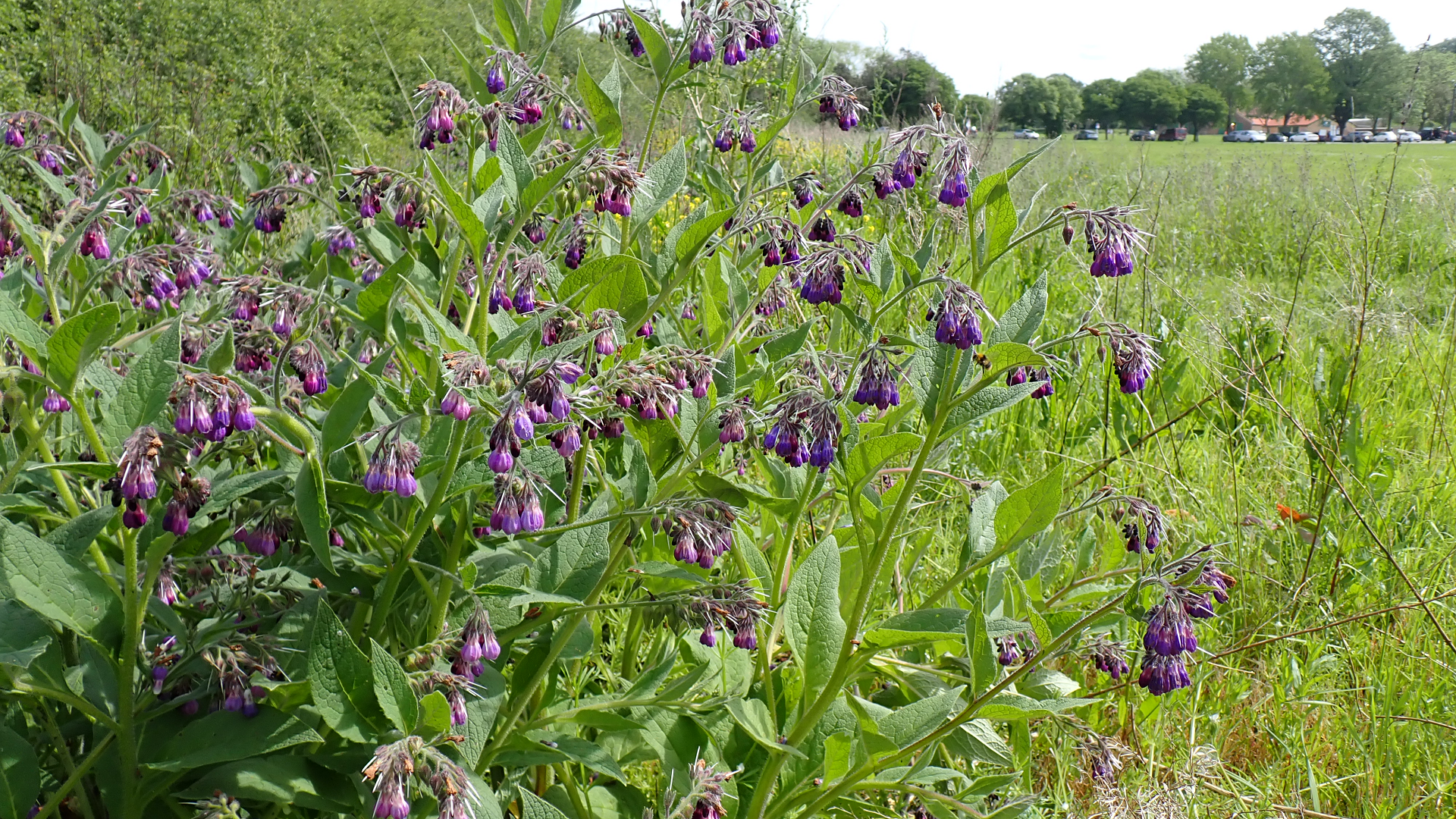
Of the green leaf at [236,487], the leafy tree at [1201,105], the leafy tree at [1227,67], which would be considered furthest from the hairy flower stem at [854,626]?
the leafy tree at [1201,105]

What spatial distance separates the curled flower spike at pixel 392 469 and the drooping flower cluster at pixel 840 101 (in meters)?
1.81

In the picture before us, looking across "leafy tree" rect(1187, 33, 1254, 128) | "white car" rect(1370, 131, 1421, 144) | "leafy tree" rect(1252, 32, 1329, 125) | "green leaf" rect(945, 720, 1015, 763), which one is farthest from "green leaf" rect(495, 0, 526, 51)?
"leafy tree" rect(1187, 33, 1254, 128)

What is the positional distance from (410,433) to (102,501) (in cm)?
66

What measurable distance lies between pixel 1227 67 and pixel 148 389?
2887 inches

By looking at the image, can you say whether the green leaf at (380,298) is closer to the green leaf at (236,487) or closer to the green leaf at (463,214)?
the green leaf at (463,214)

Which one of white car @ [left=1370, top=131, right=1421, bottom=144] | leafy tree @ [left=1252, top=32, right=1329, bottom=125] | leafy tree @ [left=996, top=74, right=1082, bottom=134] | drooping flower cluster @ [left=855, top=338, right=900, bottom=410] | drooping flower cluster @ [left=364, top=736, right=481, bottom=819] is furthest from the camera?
leafy tree @ [left=1252, top=32, right=1329, bottom=125]

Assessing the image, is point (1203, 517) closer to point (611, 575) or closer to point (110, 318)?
point (611, 575)

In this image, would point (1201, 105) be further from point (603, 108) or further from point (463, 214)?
point (463, 214)

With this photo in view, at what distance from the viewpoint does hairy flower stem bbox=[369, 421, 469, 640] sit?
155 centimetres

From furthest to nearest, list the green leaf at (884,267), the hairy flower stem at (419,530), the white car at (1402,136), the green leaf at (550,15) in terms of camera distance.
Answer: the white car at (1402,136) < the green leaf at (550,15) < the green leaf at (884,267) < the hairy flower stem at (419,530)

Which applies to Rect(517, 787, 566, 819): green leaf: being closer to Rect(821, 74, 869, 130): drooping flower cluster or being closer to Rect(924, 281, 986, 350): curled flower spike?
Rect(924, 281, 986, 350): curled flower spike

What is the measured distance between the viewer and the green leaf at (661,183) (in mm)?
2141

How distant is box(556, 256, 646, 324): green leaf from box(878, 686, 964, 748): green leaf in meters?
0.87

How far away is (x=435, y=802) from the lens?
5.24 ft
